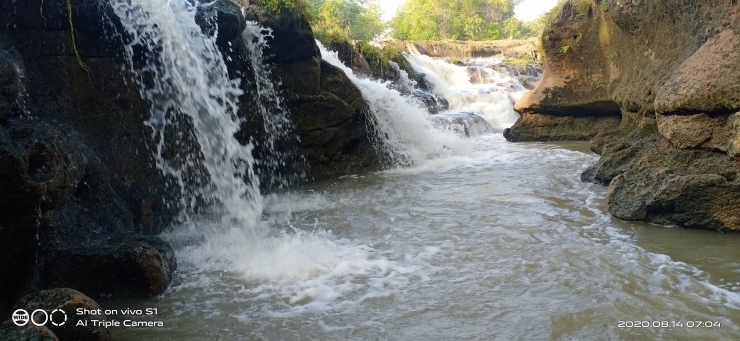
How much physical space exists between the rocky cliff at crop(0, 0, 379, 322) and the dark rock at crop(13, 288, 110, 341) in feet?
2.75

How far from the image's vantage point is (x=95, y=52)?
19.5ft

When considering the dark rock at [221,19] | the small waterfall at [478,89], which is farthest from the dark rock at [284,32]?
the small waterfall at [478,89]

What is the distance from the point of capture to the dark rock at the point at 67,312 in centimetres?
313

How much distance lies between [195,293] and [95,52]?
317cm

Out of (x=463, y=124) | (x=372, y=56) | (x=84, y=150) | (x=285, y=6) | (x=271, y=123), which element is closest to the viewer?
(x=84, y=150)

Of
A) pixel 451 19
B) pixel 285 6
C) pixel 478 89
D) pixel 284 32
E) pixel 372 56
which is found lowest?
pixel 478 89

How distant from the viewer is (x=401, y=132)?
35.8 feet

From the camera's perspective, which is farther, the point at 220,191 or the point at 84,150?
the point at 220,191

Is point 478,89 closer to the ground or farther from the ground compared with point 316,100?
farther from the ground

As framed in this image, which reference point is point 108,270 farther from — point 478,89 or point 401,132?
point 478,89

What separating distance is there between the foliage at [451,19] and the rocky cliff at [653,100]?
3559 centimetres

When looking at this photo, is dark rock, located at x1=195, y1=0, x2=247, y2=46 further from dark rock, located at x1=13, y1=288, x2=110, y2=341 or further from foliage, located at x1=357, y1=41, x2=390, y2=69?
foliage, located at x1=357, y1=41, x2=390, y2=69

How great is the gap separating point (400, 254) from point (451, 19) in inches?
1899
